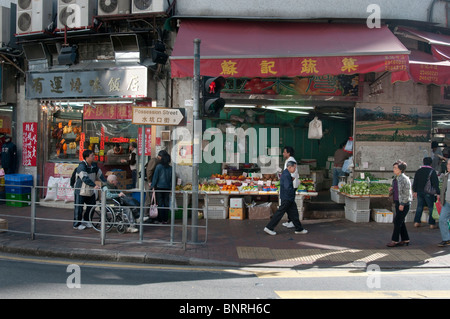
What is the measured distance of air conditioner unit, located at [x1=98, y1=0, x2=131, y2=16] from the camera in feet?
35.6

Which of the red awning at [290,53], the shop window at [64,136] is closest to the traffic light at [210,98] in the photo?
the red awning at [290,53]

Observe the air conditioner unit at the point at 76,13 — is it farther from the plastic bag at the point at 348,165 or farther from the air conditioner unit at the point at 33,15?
the plastic bag at the point at 348,165

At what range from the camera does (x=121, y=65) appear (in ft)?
36.5

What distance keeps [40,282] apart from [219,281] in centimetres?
266

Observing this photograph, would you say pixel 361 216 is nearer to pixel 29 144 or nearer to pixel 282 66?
pixel 282 66

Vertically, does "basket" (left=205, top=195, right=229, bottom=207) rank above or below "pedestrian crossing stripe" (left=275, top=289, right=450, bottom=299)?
above

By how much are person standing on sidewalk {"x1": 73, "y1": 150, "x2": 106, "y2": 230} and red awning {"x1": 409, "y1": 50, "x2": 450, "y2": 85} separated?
26.9 feet

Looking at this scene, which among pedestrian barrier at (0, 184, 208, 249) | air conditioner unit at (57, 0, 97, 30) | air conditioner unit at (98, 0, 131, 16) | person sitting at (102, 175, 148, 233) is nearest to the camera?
pedestrian barrier at (0, 184, 208, 249)

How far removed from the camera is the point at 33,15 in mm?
11883

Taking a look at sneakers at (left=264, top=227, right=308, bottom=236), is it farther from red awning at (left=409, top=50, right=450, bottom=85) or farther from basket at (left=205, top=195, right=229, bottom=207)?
red awning at (left=409, top=50, right=450, bottom=85)

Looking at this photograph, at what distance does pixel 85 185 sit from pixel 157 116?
2.59 meters

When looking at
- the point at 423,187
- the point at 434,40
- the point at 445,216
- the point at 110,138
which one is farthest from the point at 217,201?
the point at 434,40

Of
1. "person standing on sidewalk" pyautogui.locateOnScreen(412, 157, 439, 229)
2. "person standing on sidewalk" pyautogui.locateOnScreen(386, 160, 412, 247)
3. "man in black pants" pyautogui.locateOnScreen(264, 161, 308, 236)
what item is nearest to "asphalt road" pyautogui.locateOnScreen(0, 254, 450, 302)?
"person standing on sidewalk" pyautogui.locateOnScreen(386, 160, 412, 247)

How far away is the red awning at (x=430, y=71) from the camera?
9.44 metres
